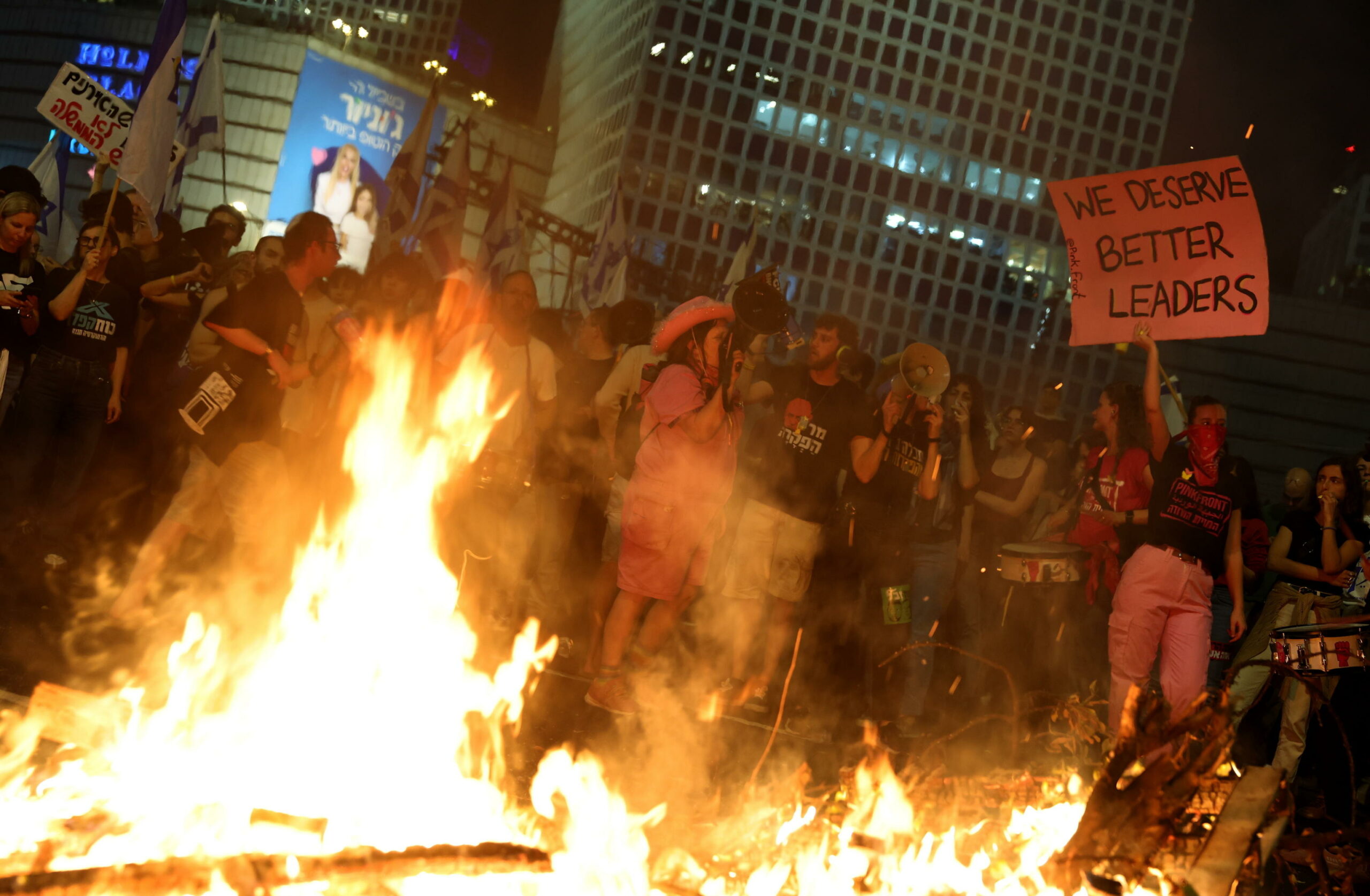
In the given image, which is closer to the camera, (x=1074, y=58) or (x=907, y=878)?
(x=907, y=878)

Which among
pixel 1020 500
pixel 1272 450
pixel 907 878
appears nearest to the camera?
pixel 907 878

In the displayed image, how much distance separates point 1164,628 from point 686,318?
3.04 m

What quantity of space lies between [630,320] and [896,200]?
93909mm

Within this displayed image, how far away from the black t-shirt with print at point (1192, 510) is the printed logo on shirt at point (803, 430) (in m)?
1.87

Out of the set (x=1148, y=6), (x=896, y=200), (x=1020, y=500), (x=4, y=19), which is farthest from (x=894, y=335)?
(x=1020, y=500)

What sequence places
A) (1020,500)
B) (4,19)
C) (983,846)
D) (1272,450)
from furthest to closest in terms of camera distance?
1. (4,19)
2. (1272,450)
3. (1020,500)
4. (983,846)

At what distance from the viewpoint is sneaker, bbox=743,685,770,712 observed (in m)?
6.12

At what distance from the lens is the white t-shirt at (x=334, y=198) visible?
62.4 metres

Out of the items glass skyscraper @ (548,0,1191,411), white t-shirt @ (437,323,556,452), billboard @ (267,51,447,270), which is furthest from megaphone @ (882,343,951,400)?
glass skyscraper @ (548,0,1191,411)

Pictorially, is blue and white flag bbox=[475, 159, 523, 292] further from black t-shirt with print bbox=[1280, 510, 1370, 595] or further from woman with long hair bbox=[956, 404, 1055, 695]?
black t-shirt with print bbox=[1280, 510, 1370, 595]

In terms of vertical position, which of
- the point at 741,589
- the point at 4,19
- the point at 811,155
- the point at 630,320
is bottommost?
the point at 741,589

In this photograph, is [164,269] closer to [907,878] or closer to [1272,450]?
[907,878]

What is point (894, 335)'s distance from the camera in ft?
315

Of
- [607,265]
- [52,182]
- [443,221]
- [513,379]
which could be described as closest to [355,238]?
[607,265]
